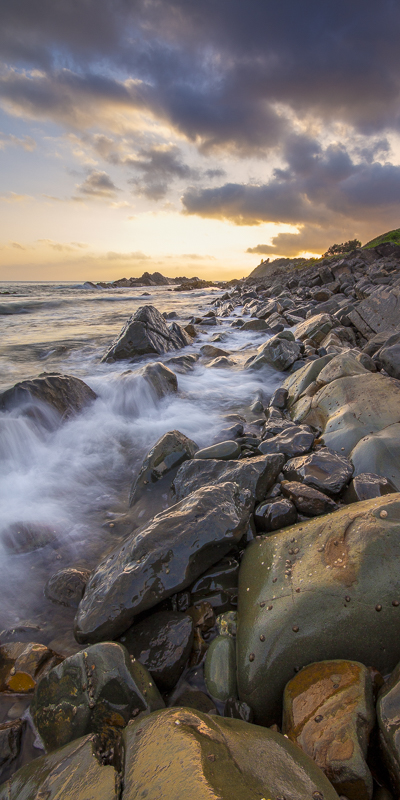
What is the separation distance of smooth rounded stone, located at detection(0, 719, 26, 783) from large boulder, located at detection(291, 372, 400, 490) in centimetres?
288

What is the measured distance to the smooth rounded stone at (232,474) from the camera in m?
3.02

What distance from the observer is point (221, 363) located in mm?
8984

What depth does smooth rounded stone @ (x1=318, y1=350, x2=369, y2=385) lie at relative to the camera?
4.61 metres

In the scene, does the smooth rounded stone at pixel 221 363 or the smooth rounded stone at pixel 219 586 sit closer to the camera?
the smooth rounded stone at pixel 219 586

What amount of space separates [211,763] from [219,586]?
1.20 metres

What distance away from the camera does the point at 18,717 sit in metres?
1.85

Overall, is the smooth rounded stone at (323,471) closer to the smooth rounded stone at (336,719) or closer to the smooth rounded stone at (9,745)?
the smooth rounded stone at (336,719)

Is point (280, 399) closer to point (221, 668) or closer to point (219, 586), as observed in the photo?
point (219, 586)

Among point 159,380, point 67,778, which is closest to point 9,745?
point 67,778

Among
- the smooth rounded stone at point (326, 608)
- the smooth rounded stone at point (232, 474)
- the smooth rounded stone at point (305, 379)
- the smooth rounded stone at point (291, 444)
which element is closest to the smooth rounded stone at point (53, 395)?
the smooth rounded stone at point (232, 474)

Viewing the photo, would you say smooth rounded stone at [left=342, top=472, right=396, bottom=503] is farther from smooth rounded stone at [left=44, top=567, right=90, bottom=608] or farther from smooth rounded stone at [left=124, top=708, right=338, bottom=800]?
smooth rounded stone at [left=44, top=567, right=90, bottom=608]

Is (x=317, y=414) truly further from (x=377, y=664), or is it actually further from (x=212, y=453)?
(x=377, y=664)

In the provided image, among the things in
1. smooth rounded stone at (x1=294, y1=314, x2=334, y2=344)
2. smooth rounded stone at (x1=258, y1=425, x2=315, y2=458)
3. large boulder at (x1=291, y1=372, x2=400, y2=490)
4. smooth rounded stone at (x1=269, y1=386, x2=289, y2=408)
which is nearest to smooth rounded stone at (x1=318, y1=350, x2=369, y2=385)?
large boulder at (x1=291, y1=372, x2=400, y2=490)

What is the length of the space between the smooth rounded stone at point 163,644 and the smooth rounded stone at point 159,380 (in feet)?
14.9
